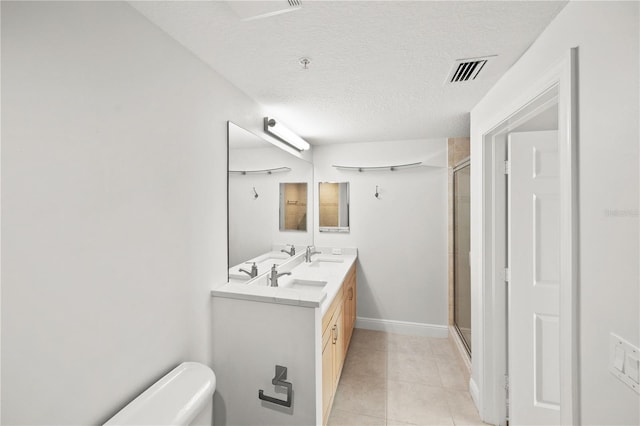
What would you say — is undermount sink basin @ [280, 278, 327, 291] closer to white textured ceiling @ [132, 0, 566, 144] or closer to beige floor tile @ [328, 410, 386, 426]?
beige floor tile @ [328, 410, 386, 426]

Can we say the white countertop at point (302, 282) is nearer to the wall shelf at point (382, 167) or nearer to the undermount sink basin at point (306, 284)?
the undermount sink basin at point (306, 284)

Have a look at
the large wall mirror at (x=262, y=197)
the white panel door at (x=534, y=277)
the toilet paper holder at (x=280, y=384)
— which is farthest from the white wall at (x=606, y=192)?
the large wall mirror at (x=262, y=197)

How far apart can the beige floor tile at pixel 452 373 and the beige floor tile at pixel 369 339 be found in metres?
0.58

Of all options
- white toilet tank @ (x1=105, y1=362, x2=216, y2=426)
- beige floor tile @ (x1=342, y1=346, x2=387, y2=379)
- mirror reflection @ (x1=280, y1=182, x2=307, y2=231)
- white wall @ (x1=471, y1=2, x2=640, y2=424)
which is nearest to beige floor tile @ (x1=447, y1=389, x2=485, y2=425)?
beige floor tile @ (x1=342, y1=346, x2=387, y2=379)

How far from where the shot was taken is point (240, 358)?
1529 millimetres

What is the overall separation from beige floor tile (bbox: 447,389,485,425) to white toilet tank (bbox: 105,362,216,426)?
1.78 m

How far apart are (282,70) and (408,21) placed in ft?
2.35

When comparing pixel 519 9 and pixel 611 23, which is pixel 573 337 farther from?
pixel 519 9

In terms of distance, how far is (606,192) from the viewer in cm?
83

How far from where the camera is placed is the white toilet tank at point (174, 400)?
0.97 m

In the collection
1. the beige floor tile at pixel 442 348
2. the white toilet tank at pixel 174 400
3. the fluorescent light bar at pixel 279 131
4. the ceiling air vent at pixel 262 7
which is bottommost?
the beige floor tile at pixel 442 348

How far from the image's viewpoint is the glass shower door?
250 cm

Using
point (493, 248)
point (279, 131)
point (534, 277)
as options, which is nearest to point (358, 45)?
point (279, 131)

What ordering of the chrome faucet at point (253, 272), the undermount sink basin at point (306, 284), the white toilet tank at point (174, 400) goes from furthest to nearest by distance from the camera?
the undermount sink basin at point (306, 284)
the chrome faucet at point (253, 272)
the white toilet tank at point (174, 400)
